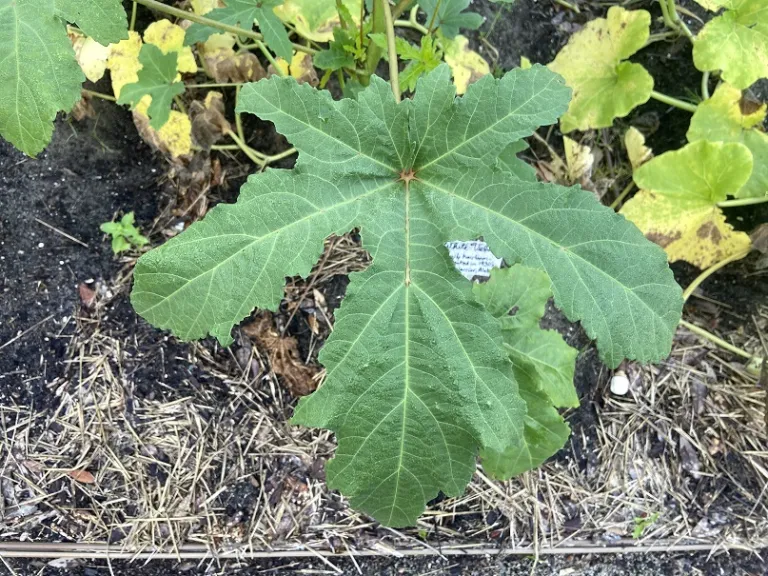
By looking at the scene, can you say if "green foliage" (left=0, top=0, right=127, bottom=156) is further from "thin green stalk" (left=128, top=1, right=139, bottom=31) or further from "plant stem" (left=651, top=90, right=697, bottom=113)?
"plant stem" (left=651, top=90, right=697, bottom=113)

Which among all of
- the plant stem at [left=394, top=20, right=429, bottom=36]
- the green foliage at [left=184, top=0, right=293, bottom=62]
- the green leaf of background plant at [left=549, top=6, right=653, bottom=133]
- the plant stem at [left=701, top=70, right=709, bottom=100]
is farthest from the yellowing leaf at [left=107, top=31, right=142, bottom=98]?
the plant stem at [left=701, top=70, right=709, bottom=100]

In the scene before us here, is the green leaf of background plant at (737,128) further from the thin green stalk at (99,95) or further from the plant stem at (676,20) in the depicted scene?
the thin green stalk at (99,95)

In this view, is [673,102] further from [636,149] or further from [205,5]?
[205,5]

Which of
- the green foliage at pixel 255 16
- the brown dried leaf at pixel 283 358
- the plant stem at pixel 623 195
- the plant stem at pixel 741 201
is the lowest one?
the brown dried leaf at pixel 283 358

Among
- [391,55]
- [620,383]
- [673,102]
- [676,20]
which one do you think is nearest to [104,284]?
[391,55]

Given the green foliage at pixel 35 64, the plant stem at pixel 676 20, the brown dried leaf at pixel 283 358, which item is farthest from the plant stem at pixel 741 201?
the green foliage at pixel 35 64

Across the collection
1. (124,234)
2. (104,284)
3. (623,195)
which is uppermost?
(623,195)
